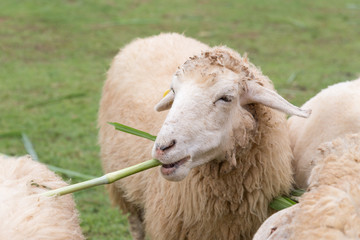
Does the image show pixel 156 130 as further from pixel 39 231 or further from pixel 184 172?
pixel 39 231

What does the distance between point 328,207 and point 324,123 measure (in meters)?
1.89

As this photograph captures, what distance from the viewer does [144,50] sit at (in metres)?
4.95

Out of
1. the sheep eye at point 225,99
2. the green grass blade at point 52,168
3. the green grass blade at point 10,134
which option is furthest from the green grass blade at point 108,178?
the green grass blade at point 10,134

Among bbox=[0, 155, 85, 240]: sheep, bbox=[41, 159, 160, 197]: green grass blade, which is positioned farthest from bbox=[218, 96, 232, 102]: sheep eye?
bbox=[0, 155, 85, 240]: sheep

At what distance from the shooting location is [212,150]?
10.3ft

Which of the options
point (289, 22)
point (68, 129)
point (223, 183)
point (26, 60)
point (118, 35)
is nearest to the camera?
point (223, 183)

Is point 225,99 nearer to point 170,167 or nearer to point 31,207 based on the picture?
point 170,167

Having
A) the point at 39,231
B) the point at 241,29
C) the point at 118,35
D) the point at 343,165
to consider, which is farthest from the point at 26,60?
the point at 343,165

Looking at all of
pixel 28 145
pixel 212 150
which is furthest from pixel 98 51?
pixel 212 150

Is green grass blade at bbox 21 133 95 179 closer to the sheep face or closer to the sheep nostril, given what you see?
the sheep face

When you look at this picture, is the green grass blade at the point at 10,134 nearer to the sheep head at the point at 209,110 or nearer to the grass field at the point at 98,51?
the grass field at the point at 98,51

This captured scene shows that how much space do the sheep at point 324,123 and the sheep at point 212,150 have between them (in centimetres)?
26

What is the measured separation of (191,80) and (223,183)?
2.34ft

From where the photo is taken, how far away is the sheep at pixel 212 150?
3.03m
